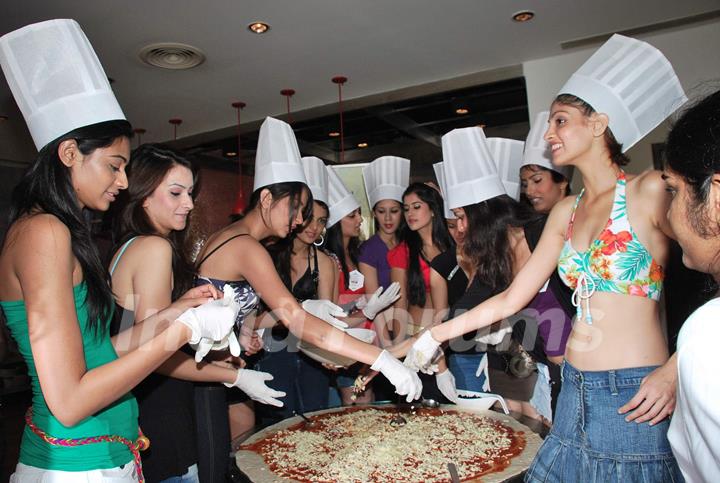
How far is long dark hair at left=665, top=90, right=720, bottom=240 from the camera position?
0.77 m

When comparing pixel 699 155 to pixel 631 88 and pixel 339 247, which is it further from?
pixel 339 247

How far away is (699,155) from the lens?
31.0 inches

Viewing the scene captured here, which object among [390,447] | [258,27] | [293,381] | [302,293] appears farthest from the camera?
[258,27]

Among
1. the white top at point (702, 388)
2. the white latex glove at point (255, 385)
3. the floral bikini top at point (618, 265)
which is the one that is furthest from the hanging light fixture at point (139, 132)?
the white top at point (702, 388)

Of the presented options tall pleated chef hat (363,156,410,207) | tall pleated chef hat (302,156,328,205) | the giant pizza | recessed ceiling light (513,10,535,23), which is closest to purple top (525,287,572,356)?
the giant pizza

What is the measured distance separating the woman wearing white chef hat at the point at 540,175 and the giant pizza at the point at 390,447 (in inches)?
54.7

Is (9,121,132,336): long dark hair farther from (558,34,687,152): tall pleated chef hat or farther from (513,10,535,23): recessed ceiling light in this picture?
(513,10,535,23): recessed ceiling light

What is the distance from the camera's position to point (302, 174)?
2.47 m

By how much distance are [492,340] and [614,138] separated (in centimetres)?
107

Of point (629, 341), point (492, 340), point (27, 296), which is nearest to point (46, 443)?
point (27, 296)

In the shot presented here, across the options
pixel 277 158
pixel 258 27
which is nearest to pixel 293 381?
pixel 277 158

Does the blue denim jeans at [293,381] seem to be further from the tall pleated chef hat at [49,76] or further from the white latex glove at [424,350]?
the tall pleated chef hat at [49,76]

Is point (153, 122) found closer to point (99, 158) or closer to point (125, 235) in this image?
point (125, 235)

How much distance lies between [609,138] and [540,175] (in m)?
1.51
